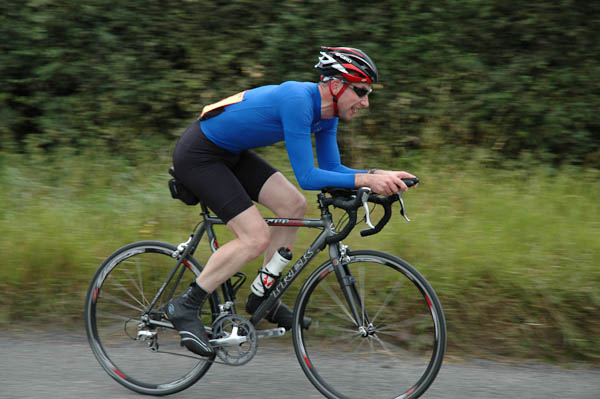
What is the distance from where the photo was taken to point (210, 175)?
147 inches

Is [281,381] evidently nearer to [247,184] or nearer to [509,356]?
[247,184]

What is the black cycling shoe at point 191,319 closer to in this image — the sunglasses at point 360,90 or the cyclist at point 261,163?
the cyclist at point 261,163

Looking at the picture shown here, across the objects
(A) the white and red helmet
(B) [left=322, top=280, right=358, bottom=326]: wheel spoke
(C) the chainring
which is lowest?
(C) the chainring

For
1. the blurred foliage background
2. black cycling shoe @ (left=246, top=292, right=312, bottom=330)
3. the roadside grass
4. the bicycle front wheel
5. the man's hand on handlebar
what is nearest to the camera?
the man's hand on handlebar

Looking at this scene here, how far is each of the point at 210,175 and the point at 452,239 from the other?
6.93 ft

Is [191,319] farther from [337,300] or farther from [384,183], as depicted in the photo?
[384,183]

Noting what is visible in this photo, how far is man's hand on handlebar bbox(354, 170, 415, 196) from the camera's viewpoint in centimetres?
341

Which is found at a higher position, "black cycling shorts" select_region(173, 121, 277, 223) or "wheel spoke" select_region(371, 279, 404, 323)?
"black cycling shorts" select_region(173, 121, 277, 223)

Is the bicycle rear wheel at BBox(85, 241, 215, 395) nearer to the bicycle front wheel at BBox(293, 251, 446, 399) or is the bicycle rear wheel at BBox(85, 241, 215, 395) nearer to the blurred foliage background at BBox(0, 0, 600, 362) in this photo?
the bicycle front wheel at BBox(293, 251, 446, 399)

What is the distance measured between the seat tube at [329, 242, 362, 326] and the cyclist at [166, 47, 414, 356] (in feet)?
0.98

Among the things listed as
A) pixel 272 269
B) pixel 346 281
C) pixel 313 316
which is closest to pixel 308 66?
pixel 313 316

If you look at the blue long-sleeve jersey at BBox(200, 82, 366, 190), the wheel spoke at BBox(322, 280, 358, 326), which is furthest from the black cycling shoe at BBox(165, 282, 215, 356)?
the blue long-sleeve jersey at BBox(200, 82, 366, 190)

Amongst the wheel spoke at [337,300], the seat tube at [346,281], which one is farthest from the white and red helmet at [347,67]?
the wheel spoke at [337,300]

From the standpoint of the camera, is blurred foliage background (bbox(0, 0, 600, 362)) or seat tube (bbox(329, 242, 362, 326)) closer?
seat tube (bbox(329, 242, 362, 326))
